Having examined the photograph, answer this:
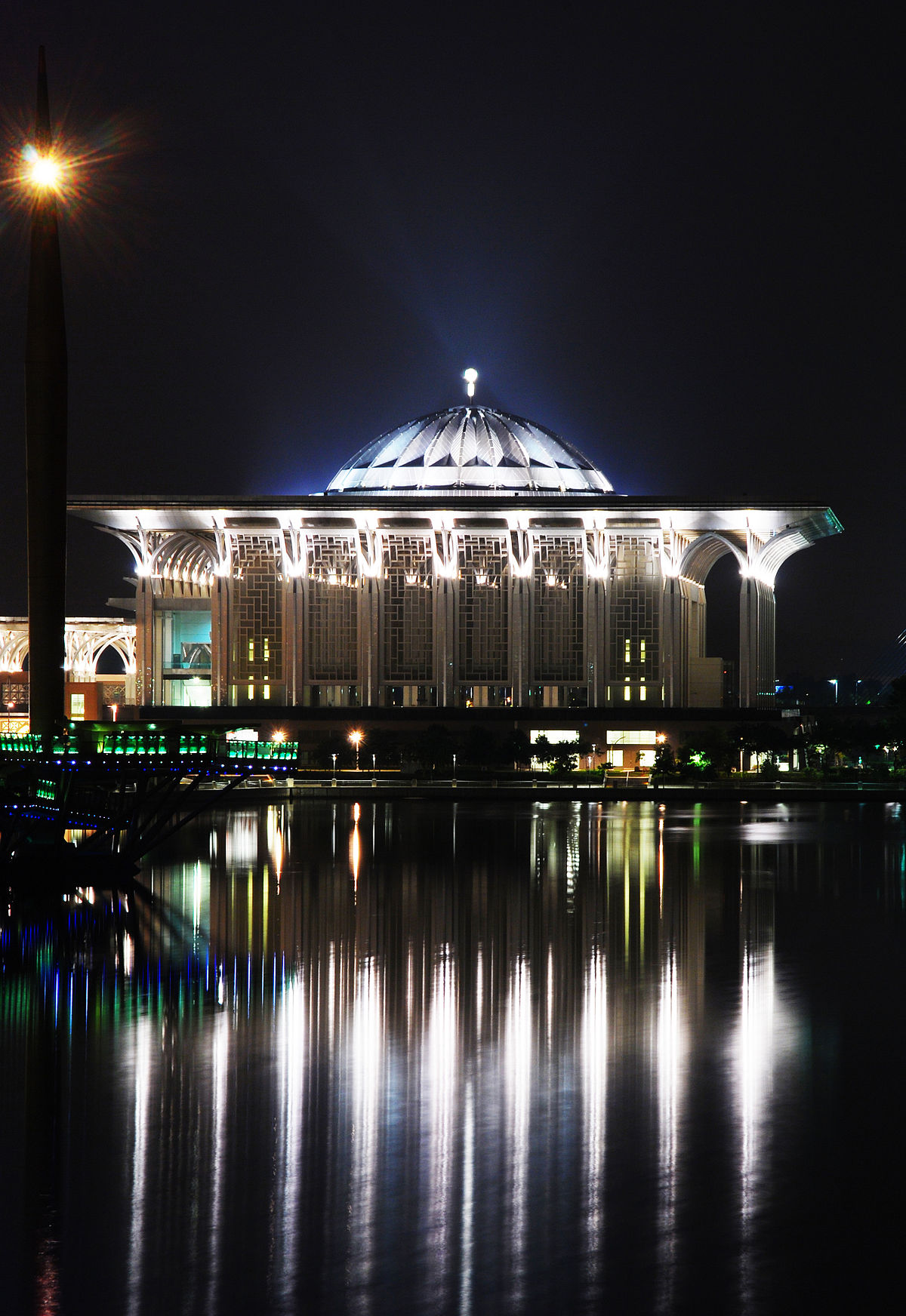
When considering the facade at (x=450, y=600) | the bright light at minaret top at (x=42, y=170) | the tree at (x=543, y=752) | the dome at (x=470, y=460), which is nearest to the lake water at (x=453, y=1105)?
the bright light at minaret top at (x=42, y=170)

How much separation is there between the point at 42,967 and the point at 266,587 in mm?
65295

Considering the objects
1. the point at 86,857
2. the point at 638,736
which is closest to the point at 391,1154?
the point at 86,857

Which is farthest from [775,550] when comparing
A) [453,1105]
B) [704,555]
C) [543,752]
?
[453,1105]

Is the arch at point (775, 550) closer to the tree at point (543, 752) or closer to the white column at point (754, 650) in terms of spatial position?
the white column at point (754, 650)

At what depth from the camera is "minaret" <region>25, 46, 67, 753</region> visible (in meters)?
37.0

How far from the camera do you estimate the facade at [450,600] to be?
85.6m

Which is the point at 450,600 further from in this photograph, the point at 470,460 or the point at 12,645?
the point at 12,645

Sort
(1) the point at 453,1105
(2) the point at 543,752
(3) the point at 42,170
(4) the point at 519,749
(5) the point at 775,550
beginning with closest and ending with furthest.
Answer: (1) the point at 453,1105
(3) the point at 42,170
(2) the point at 543,752
(4) the point at 519,749
(5) the point at 775,550

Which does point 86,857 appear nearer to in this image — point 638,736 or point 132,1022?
point 132,1022

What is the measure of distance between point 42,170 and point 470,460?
61.6 metres

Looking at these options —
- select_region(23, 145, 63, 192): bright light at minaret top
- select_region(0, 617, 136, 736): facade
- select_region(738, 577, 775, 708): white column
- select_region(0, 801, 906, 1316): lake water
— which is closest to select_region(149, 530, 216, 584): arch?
select_region(0, 617, 136, 736): facade

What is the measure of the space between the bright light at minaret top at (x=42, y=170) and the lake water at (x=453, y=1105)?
60.0 ft

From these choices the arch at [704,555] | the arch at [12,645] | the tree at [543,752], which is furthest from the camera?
the arch at [12,645]

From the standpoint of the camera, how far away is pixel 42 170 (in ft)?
121
